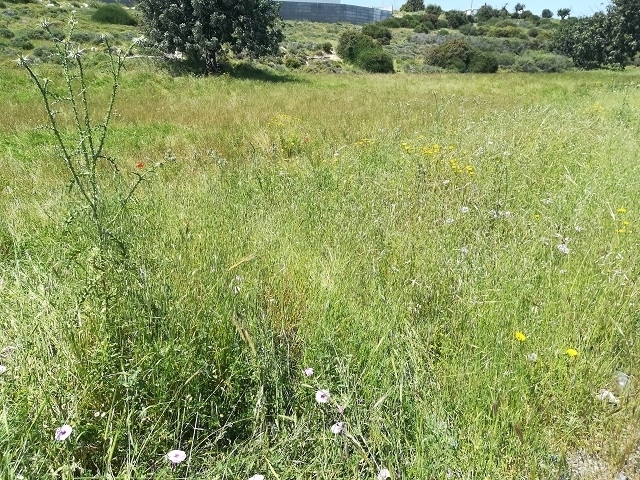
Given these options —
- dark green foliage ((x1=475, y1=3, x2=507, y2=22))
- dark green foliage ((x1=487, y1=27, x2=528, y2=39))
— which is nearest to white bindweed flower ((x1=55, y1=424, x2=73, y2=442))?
dark green foliage ((x1=487, y1=27, x2=528, y2=39))

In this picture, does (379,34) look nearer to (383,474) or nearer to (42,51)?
(42,51)

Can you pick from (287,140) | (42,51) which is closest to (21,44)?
(42,51)

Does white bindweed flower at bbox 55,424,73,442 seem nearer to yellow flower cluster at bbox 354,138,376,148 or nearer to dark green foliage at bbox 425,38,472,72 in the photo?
yellow flower cluster at bbox 354,138,376,148

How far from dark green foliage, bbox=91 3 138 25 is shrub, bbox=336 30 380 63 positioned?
19263mm

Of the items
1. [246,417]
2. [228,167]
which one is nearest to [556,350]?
[246,417]

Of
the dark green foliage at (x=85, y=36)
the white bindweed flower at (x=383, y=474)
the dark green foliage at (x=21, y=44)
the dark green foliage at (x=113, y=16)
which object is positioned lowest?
the white bindweed flower at (x=383, y=474)

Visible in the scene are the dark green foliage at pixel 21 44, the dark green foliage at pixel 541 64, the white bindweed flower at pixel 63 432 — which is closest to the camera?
the white bindweed flower at pixel 63 432

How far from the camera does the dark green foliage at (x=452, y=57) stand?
1544 inches

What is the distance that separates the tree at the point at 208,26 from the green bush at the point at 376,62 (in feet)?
48.9

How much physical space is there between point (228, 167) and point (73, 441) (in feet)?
13.1

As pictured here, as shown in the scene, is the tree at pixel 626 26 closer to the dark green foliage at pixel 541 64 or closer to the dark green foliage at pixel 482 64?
the dark green foliage at pixel 541 64

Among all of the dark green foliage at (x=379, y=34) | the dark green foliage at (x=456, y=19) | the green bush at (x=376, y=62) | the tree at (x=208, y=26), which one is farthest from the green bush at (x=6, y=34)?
the dark green foliage at (x=456, y=19)

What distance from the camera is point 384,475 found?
135cm

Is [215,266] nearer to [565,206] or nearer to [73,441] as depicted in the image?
[73,441]
